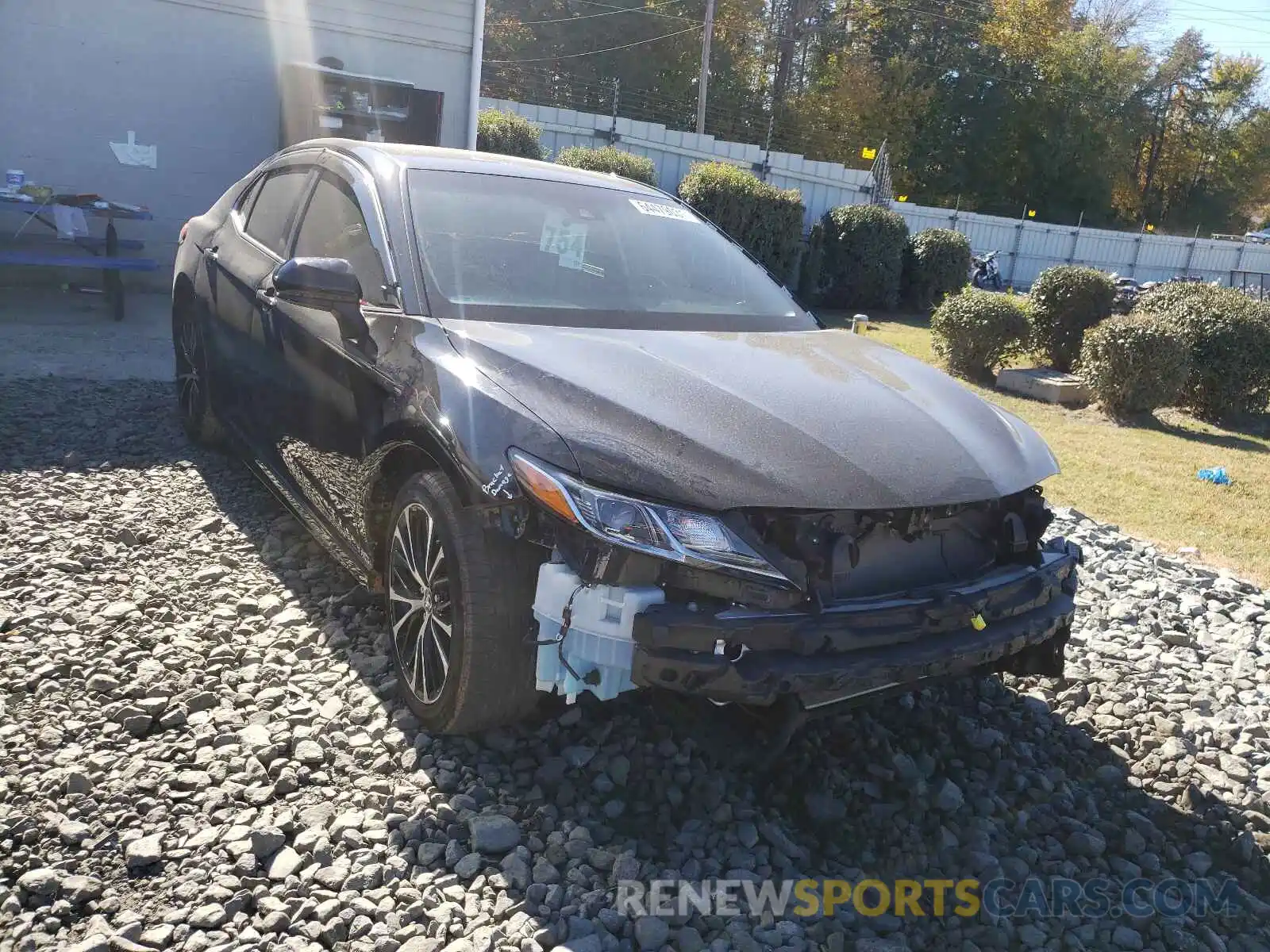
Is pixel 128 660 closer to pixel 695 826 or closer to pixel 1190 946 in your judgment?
pixel 695 826

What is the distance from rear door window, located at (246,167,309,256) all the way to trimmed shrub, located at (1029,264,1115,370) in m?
8.77

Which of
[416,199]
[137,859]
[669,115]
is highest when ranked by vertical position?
[669,115]

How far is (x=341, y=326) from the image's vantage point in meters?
3.43

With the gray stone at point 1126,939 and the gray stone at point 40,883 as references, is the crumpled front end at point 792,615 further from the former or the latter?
the gray stone at point 40,883

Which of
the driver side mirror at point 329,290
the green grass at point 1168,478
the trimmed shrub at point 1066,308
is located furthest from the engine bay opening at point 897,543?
the trimmed shrub at point 1066,308

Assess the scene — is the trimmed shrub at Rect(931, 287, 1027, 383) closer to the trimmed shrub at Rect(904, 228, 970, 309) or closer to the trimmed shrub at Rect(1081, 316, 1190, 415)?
the trimmed shrub at Rect(1081, 316, 1190, 415)

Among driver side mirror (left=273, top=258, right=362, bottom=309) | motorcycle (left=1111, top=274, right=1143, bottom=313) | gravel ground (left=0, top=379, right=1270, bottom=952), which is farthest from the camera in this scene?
motorcycle (left=1111, top=274, right=1143, bottom=313)

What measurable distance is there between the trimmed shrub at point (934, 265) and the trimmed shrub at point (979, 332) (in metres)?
6.77

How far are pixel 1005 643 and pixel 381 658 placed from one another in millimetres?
2022

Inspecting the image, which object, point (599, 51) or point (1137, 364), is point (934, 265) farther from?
point (599, 51)

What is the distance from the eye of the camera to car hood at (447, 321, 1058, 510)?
2.59m

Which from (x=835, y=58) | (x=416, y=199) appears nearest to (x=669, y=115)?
(x=835, y=58)

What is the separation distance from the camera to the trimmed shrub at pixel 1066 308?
10938 mm

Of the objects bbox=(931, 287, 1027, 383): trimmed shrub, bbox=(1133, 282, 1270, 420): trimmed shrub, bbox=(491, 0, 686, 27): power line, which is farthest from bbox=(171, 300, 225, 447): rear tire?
bbox=(491, 0, 686, 27): power line
